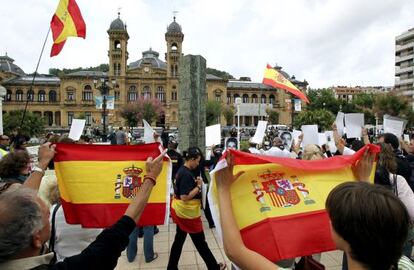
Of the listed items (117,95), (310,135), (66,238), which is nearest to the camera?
(66,238)

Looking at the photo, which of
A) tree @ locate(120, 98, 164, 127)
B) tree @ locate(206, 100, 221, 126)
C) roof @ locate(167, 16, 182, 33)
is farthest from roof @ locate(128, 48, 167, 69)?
tree @ locate(206, 100, 221, 126)

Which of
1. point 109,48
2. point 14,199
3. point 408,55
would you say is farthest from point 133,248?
point 408,55

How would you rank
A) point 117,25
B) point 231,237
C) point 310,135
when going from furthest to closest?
point 117,25, point 310,135, point 231,237

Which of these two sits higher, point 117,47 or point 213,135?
point 117,47

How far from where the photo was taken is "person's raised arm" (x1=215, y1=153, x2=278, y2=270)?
1.74 meters

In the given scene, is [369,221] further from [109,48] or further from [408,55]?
[408,55]

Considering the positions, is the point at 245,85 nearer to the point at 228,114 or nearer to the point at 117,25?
the point at 228,114

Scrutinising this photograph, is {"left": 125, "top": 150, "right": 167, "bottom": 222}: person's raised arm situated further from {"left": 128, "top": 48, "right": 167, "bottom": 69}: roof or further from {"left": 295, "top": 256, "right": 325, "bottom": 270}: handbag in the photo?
{"left": 128, "top": 48, "right": 167, "bottom": 69}: roof

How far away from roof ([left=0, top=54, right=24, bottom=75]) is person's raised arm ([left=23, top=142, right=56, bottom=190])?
84.6 metres

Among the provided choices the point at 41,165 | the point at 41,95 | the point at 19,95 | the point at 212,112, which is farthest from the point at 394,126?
the point at 19,95

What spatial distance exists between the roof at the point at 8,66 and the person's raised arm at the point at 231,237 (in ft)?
282

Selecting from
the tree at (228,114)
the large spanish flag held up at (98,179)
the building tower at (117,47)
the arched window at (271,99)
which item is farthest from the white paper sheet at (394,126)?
the arched window at (271,99)

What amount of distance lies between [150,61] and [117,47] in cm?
999

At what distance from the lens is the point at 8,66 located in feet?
254
